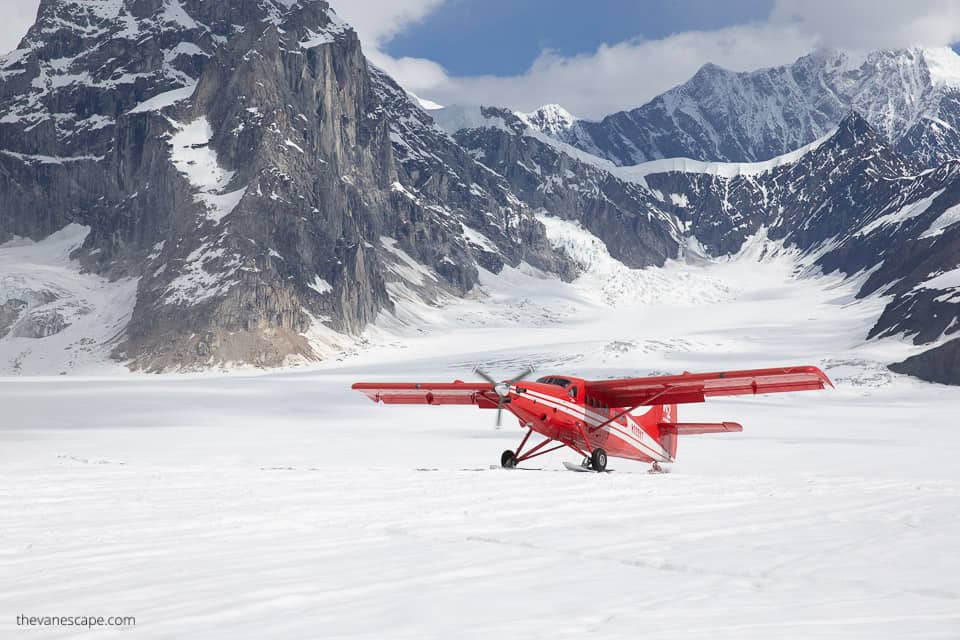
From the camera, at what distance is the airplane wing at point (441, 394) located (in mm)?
30634

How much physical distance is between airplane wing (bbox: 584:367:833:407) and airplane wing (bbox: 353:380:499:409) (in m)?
3.55

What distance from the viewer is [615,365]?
556 ft

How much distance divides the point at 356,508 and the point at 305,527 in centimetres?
202

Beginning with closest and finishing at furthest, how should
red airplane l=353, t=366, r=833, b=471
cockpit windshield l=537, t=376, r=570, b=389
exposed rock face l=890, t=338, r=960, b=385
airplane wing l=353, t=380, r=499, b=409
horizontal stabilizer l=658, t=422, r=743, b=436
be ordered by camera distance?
red airplane l=353, t=366, r=833, b=471 → cockpit windshield l=537, t=376, r=570, b=389 → airplane wing l=353, t=380, r=499, b=409 → horizontal stabilizer l=658, t=422, r=743, b=436 → exposed rock face l=890, t=338, r=960, b=385

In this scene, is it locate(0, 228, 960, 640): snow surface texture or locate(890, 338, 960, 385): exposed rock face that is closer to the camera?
locate(0, 228, 960, 640): snow surface texture

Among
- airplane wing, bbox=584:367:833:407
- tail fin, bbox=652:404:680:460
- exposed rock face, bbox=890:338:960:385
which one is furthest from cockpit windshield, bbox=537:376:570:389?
exposed rock face, bbox=890:338:960:385

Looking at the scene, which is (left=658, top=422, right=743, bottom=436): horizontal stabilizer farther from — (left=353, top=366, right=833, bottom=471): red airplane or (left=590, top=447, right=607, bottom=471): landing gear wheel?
(left=590, top=447, right=607, bottom=471): landing gear wheel

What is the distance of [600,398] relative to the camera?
30.5 m

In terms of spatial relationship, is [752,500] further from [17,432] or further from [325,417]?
[325,417]

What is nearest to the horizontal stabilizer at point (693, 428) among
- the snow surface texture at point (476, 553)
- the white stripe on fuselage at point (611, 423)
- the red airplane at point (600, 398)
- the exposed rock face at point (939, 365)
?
the red airplane at point (600, 398)

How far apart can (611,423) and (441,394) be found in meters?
7.16

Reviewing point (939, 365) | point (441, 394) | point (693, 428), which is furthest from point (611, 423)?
point (939, 365)

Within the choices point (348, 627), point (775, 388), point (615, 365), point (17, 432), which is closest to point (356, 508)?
point (348, 627)

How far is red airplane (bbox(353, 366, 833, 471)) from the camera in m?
27.6
